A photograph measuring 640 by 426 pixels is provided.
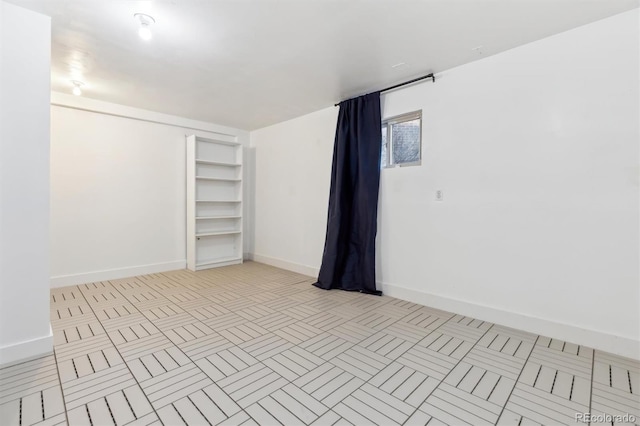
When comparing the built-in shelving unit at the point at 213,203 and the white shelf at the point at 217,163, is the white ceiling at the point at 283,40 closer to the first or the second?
the white shelf at the point at 217,163

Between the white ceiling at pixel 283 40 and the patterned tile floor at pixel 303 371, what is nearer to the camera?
the patterned tile floor at pixel 303 371

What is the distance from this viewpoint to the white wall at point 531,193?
7.45 ft

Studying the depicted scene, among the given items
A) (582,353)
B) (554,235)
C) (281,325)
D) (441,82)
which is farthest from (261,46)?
(582,353)

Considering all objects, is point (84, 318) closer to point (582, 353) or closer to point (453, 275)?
point (453, 275)

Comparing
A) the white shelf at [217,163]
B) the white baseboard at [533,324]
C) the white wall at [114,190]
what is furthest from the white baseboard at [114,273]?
the white baseboard at [533,324]

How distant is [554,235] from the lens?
2.54 meters

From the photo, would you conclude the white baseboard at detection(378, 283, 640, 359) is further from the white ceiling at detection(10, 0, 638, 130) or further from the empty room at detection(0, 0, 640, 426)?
the white ceiling at detection(10, 0, 638, 130)

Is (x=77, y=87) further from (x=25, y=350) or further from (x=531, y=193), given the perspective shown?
(x=531, y=193)

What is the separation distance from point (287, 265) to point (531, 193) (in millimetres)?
3753

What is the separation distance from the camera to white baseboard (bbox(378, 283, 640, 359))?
2.25 m

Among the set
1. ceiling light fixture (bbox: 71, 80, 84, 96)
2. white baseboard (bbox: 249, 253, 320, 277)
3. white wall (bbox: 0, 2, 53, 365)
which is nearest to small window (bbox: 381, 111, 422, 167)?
white baseboard (bbox: 249, 253, 320, 277)

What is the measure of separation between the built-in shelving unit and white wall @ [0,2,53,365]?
2683 mm

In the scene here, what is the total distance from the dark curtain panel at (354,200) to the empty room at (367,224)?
3 cm

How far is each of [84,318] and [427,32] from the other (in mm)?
4234
